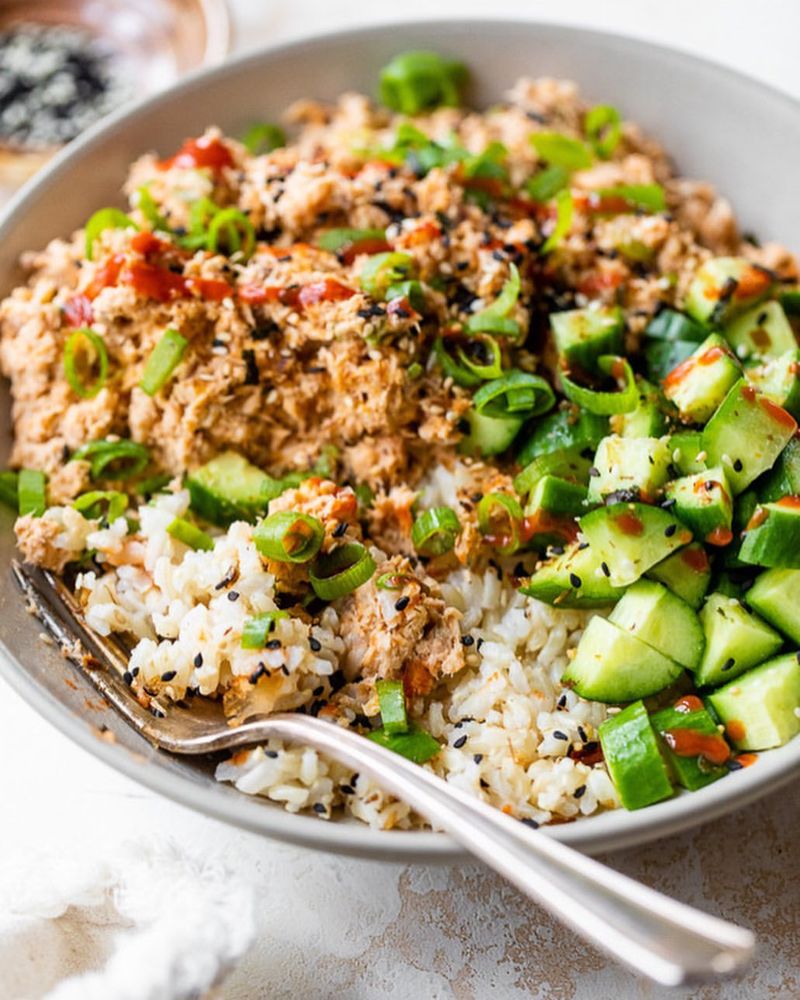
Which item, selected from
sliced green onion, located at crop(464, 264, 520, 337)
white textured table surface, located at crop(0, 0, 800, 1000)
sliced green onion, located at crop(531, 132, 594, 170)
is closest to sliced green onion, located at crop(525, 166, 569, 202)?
sliced green onion, located at crop(531, 132, 594, 170)

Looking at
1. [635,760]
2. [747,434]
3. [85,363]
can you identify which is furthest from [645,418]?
[85,363]

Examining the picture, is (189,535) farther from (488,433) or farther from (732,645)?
(732,645)

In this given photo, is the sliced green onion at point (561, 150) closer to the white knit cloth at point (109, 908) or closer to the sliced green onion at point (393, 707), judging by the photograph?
→ the sliced green onion at point (393, 707)

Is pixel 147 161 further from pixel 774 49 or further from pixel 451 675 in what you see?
pixel 774 49

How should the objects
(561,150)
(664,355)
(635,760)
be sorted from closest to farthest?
(635,760), (664,355), (561,150)

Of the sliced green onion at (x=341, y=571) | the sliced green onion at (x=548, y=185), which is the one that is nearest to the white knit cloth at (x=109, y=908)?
the sliced green onion at (x=341, y=571)

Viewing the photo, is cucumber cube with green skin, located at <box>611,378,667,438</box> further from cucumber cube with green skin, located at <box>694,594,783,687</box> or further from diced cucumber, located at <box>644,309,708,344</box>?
cucumber cube with green skin, located at <box>694,594,783,687</box>

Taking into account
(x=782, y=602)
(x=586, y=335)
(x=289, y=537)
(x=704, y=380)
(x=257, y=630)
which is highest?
(x=704, y=380)
